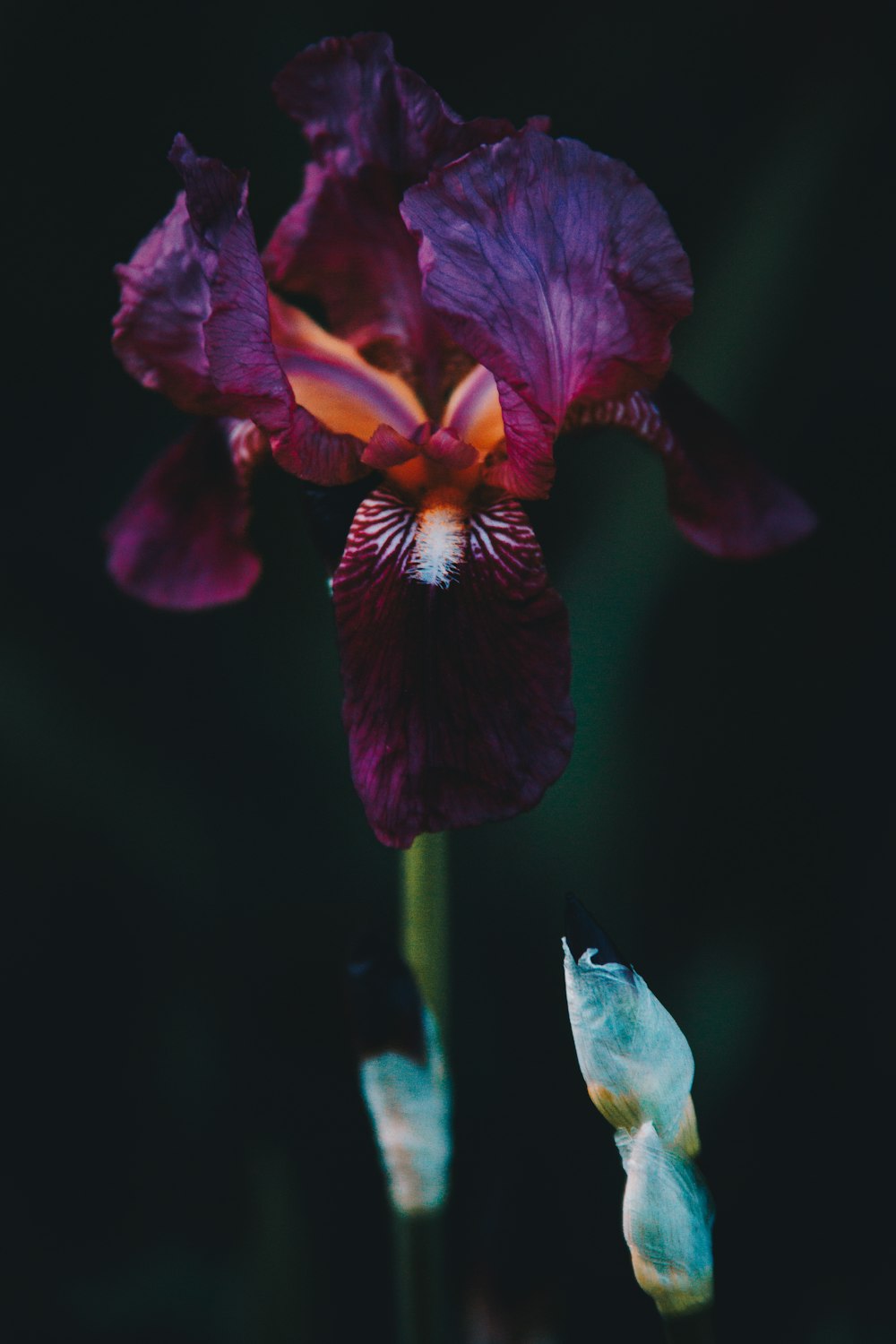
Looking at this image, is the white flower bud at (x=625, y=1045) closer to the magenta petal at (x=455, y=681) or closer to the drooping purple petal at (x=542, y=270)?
the magenta petal at (x=455, y=681)

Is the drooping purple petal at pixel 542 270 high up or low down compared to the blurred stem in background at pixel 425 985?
up

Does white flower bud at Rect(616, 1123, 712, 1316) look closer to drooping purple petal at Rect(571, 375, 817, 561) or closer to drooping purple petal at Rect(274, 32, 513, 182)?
drooping purple petal at Rect(571, 375, 817, 561)

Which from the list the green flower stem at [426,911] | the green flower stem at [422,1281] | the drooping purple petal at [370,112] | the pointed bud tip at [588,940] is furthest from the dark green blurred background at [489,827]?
the pointed bud tip at [588,940]

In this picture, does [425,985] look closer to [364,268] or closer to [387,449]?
[387,449]

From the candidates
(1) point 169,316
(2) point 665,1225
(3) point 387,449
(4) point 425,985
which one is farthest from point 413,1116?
(1) point 169,316

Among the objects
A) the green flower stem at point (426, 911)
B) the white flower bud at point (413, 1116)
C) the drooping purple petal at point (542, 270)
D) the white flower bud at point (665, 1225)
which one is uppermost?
the drooping purple petal at point (542, 270)

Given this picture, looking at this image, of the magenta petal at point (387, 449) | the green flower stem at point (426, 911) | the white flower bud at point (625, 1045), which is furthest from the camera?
the green flower stem at point (426, 911)

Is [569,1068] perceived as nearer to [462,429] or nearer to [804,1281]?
[804,1281]
